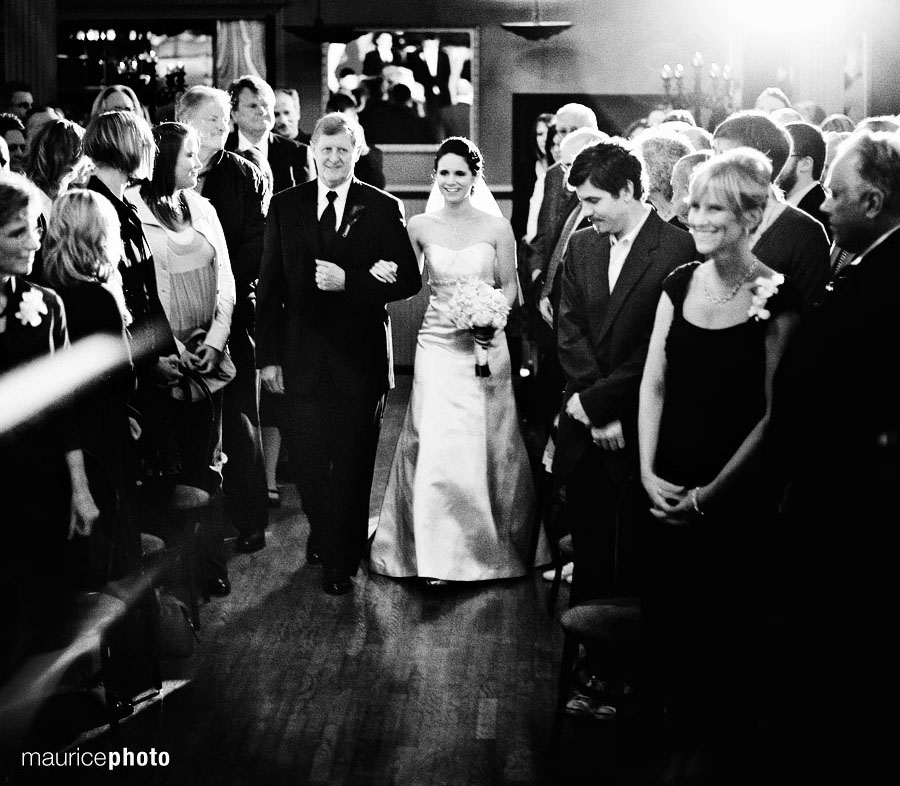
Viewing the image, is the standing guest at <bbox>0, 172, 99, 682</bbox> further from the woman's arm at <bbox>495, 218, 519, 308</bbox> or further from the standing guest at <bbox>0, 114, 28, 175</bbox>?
the standing guest at <bbox>0, 114, 28, 175</bbox>

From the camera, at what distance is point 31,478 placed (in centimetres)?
303

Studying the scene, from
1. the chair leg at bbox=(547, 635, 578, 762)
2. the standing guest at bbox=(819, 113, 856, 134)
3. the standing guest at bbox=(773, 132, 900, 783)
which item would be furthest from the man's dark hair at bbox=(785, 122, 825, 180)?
the chair leg at bbox=(547, 635, 578, 762)

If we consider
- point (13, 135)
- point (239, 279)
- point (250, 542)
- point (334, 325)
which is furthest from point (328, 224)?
point (13, 135)

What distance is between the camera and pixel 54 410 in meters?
3.04

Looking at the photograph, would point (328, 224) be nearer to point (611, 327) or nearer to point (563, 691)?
point (611, 327)

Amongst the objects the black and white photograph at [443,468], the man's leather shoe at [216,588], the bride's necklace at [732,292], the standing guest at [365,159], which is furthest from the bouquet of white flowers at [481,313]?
the standing guest at [365,159]

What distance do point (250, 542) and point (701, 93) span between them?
579 centimetres

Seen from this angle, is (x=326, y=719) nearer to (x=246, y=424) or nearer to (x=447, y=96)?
(x=246, y=424)

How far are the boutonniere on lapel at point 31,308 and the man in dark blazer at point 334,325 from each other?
5.49ft

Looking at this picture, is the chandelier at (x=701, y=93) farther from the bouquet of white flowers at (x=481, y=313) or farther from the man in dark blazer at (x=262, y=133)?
the bouquet of white flowers at (x=481, y=313)

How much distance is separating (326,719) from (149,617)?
0.58 metres

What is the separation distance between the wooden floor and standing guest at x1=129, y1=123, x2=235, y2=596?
0.54 meters

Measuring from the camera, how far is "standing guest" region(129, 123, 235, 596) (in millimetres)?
4320

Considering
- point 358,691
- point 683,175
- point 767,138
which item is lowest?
point 358,691
